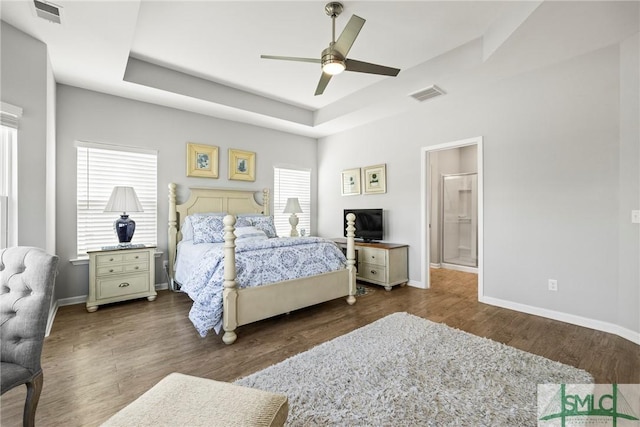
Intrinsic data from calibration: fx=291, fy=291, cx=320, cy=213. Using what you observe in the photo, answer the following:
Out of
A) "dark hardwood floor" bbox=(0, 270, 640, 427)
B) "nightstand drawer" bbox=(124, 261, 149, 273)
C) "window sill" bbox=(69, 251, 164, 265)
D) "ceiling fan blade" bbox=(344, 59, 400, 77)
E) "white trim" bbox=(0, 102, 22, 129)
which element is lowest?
"dark hardwood floor" bbox=(0, 270, 640, 427)

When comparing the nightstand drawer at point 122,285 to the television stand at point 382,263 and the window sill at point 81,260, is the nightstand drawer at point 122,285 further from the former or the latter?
the television stand at point 382,263

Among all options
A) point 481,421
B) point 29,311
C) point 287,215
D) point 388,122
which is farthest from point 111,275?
point 388,122

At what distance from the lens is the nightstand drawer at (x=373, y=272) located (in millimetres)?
4249

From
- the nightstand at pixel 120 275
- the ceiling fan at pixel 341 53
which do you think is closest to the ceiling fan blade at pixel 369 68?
the ceiling fan at pixel 341 53

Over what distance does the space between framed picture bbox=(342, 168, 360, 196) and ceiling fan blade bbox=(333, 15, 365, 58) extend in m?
2.96

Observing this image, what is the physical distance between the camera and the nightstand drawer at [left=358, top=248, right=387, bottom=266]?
168 inches

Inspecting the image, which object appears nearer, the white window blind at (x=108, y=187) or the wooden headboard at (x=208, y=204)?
the white window blind at (x=108, y=187)

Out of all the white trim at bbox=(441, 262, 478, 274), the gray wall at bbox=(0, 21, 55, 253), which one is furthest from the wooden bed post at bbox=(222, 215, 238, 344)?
the white trim at bbox=(441, 262, 478, 274)

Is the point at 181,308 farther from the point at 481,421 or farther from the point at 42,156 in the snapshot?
the point at 481,421

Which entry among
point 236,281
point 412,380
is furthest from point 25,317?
point 412,380

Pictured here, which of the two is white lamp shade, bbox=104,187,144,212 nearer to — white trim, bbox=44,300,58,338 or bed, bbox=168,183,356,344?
bed, bbox=168,183,356,344

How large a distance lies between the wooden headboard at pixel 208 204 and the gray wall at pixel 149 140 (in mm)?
134

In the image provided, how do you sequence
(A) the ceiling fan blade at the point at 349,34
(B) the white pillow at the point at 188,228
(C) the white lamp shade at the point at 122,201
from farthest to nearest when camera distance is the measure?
(B) the white pillow at the point at 188,228, (C) the white lamp shade at the point at 122,201, (A) the ceiling fan blade at the point at 349,34

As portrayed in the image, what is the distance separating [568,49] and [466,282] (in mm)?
3318
